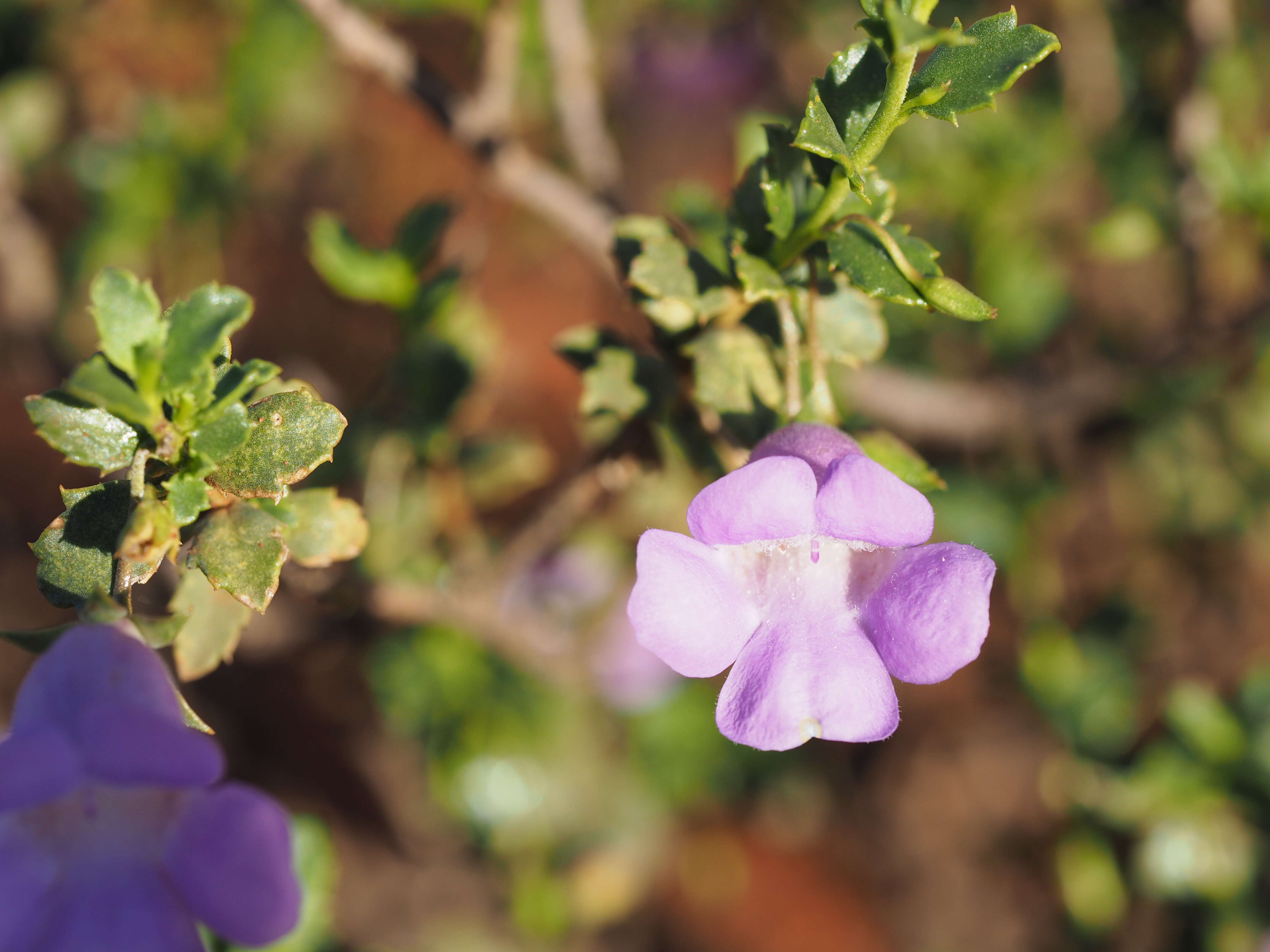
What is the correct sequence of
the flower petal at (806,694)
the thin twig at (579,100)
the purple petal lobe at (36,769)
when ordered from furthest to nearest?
the thin twig at (579,100) < the flower petal at (806,694) < the purple petal lobe at (36,769)

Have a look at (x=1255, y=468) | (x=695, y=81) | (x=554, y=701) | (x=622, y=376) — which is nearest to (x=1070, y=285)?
(x=1255, y=468)

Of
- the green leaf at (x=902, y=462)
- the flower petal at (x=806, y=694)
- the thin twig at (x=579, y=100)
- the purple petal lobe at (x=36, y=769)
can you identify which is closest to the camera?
the purple petal lobe at (x=36, y=769)

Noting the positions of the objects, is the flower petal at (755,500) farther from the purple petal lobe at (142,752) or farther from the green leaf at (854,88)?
the purple petal lobe at (142,752)

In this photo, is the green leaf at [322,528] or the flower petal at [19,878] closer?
the flower petal at [19,878]

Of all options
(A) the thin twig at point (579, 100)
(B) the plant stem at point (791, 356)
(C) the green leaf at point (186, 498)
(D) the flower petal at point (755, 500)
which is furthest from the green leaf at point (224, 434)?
(A) the thin twig at point (579, 100)

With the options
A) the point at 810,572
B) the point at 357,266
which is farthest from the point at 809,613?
the point at 357,266

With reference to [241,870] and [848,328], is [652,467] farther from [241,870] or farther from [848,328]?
[241,870]
